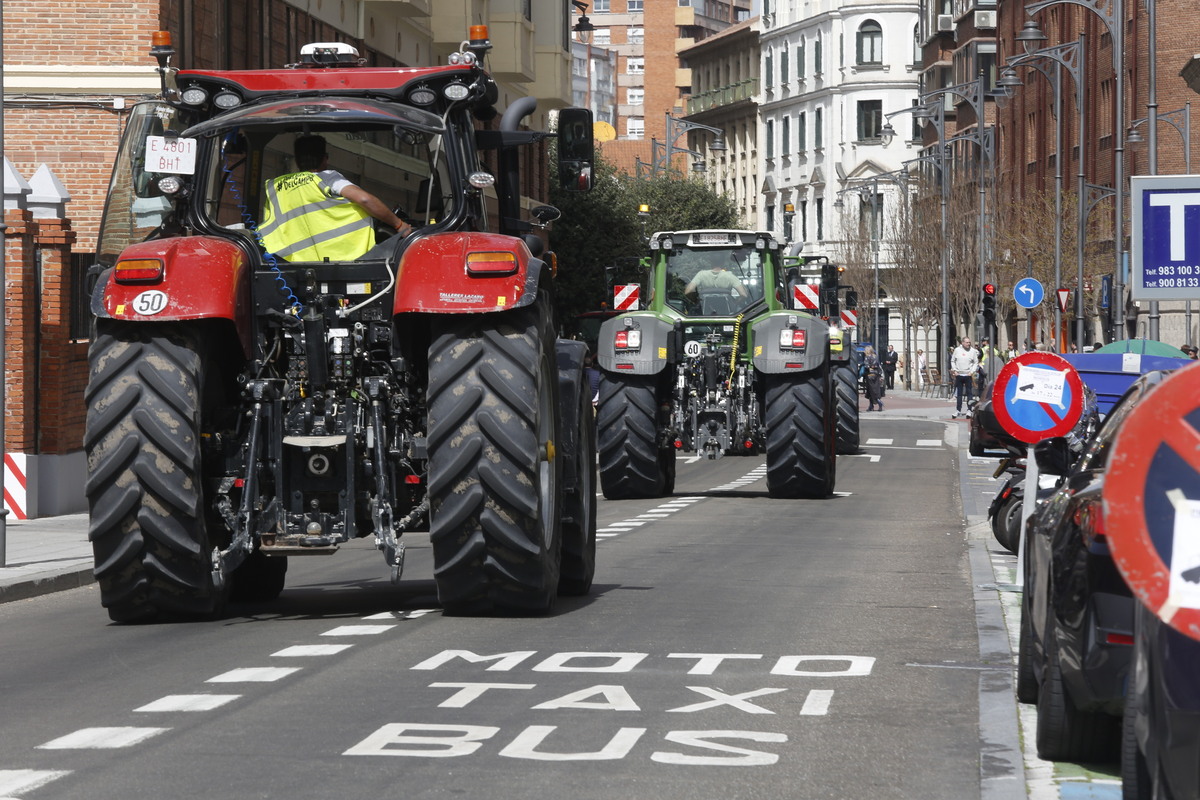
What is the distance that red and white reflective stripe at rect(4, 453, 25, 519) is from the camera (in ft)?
69.3

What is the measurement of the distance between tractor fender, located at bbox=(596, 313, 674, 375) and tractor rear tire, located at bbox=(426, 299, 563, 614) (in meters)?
13.2

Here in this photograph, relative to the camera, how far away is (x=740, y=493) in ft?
86.2

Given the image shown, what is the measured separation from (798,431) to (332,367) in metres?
12.7

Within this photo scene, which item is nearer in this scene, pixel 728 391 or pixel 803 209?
pixel 728 391

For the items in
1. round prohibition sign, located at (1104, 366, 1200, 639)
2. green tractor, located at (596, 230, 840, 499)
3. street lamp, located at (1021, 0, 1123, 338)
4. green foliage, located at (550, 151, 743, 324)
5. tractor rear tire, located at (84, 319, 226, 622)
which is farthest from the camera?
green foliage, located at (550, 151, 743, 324)

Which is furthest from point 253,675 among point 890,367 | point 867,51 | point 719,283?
point 867,51

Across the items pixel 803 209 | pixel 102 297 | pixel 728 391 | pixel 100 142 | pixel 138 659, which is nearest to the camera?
pixel 138 659

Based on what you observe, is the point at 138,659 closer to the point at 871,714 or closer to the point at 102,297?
the point at 102,297

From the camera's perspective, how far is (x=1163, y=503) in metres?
4.10

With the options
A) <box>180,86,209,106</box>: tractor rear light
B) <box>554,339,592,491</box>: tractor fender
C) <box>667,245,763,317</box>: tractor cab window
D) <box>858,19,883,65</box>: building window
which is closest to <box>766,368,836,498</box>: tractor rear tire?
<box>667,245,763,317</box>: tractor cab window

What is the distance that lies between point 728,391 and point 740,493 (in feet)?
4.97

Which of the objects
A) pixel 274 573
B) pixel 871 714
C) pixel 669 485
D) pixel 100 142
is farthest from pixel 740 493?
pixel 871 714

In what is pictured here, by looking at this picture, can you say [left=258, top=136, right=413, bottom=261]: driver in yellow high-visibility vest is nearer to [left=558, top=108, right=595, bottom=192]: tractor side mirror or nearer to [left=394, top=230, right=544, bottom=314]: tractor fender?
[left=394, top=230, right=544, bottom=314]: tractor fender

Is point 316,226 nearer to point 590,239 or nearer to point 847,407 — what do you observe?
point 847,407
